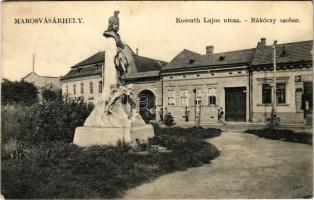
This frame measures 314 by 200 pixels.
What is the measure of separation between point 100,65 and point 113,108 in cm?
2537

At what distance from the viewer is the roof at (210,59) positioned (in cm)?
2227

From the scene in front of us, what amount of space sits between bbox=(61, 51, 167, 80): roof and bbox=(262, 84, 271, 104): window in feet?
31.1

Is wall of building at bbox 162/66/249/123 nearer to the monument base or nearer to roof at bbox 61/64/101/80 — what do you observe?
roof at bbox 61/64/101/80

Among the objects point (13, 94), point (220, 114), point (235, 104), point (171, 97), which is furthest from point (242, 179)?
point (171, 97)

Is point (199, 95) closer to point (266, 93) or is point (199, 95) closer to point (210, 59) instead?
point (210, 59)

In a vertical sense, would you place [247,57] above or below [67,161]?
above

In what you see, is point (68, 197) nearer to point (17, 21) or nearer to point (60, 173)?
point (60, 173)

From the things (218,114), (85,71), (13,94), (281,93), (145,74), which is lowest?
(218,114)

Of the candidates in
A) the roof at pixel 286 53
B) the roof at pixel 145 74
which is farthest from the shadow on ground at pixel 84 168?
the roof at pixel 145 74

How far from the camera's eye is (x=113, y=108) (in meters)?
7.77

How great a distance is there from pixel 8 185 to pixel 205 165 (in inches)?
154

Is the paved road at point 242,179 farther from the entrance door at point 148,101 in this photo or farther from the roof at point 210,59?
the entrance door at point 148,101

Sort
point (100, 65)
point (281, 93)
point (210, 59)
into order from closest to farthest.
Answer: point (281, 93)
point (210, 59)
point (100, 65)

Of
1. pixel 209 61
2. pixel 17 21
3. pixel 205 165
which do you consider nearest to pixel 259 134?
pixel 205 165
